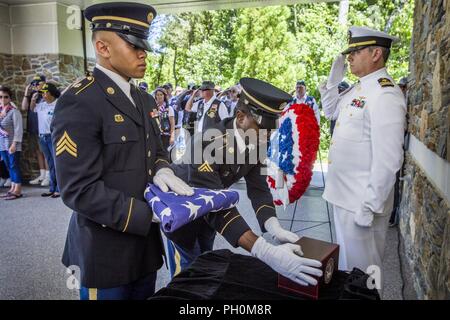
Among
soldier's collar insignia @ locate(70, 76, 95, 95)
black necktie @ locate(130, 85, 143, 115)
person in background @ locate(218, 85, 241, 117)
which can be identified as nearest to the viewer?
soldier's collar insignia @ locate(70, 76, 95, 95)

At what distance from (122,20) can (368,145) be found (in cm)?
156

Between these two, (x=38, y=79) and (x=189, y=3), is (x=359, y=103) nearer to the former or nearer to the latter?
(x=189, y=3)

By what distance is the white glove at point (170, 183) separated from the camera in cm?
131

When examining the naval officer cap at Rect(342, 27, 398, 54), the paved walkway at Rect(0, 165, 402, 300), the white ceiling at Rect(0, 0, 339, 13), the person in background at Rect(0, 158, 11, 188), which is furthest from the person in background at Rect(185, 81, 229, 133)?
the naval officer cap at Rect(342, 27, 398, 54)

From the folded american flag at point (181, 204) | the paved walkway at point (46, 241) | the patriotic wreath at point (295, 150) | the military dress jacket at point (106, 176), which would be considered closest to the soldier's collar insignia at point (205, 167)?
the military dress jacket at point (106, 176)

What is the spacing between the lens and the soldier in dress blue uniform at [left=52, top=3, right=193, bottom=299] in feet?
4.06

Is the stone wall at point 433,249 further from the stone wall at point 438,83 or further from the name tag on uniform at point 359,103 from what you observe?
the name tag on uniform at point 359,103

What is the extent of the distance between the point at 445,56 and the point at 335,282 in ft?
3.57

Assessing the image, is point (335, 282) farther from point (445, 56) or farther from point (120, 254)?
point (445, 56)

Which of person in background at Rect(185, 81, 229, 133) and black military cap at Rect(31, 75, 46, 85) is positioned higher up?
black military cap at Rect(31, 75, 46, 85)

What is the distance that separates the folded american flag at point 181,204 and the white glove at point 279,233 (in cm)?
31

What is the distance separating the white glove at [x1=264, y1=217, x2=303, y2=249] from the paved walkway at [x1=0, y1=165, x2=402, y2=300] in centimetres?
163

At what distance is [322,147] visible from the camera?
40.3 ft

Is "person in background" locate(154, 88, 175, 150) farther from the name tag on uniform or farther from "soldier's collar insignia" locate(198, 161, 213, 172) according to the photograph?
"soldier's collar insignia" locate(198, 161, 213, 172)
